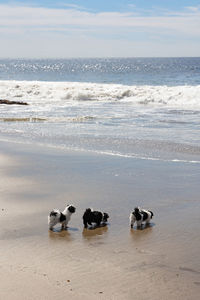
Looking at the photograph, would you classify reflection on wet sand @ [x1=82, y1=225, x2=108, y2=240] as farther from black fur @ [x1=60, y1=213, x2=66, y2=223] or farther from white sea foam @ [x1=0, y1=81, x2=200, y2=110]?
white sea foam @ [x1=0, y1=81, x2=200, y2=110]

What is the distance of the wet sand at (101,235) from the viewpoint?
5.62 meters

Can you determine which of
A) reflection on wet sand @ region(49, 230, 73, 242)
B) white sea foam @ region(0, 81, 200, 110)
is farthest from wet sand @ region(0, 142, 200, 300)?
white sea foam @ region(0, 81, 200, 110)

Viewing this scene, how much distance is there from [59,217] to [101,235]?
706 mm

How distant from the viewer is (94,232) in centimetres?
758

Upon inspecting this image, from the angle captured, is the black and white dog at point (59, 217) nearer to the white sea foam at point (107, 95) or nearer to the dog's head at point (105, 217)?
the dog's head at point (105, 217)

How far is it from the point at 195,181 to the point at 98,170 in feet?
7.67

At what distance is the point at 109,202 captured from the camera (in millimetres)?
9039

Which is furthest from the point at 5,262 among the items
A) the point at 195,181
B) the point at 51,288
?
the point at 195,181

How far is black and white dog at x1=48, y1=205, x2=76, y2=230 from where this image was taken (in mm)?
7516

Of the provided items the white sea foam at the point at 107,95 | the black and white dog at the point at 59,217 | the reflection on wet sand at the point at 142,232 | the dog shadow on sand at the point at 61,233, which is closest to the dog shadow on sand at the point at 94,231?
the dog shadow on sand at the point at 61,233

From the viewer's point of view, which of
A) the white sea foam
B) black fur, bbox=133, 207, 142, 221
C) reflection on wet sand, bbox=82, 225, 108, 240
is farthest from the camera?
the white sea foam

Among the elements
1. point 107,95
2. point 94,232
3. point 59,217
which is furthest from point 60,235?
point 107,95

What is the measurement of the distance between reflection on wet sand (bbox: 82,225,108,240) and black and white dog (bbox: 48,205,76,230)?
0.33 m

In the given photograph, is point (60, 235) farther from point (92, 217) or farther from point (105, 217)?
point (105, 217)
